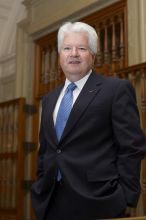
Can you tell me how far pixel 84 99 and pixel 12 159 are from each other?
3.41m

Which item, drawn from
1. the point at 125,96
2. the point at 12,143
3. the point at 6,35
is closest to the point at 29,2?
the point at 6,35

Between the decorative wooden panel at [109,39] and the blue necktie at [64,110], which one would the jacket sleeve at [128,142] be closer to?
the blue necktie at [64,110]

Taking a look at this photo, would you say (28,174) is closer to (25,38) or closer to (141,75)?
(25,38)

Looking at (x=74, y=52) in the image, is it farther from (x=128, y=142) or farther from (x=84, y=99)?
(x=128, y=142)

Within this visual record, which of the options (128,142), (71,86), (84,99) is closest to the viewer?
(128,142)

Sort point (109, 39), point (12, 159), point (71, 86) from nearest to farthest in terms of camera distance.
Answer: point (71, 86) < point (109, 39) < point (12, 159)

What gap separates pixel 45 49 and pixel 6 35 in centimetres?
116

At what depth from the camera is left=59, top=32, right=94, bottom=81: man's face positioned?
190 centimetres

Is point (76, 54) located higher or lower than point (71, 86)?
higher

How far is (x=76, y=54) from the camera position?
6.20ft

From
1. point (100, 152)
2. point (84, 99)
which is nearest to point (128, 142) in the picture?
point (100, 152)

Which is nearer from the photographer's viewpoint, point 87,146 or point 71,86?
point 87,146

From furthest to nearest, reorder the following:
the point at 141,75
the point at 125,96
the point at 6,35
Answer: the point at 6,35, the point at 141,75, the point at 125,96

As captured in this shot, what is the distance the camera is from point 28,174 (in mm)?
5008
